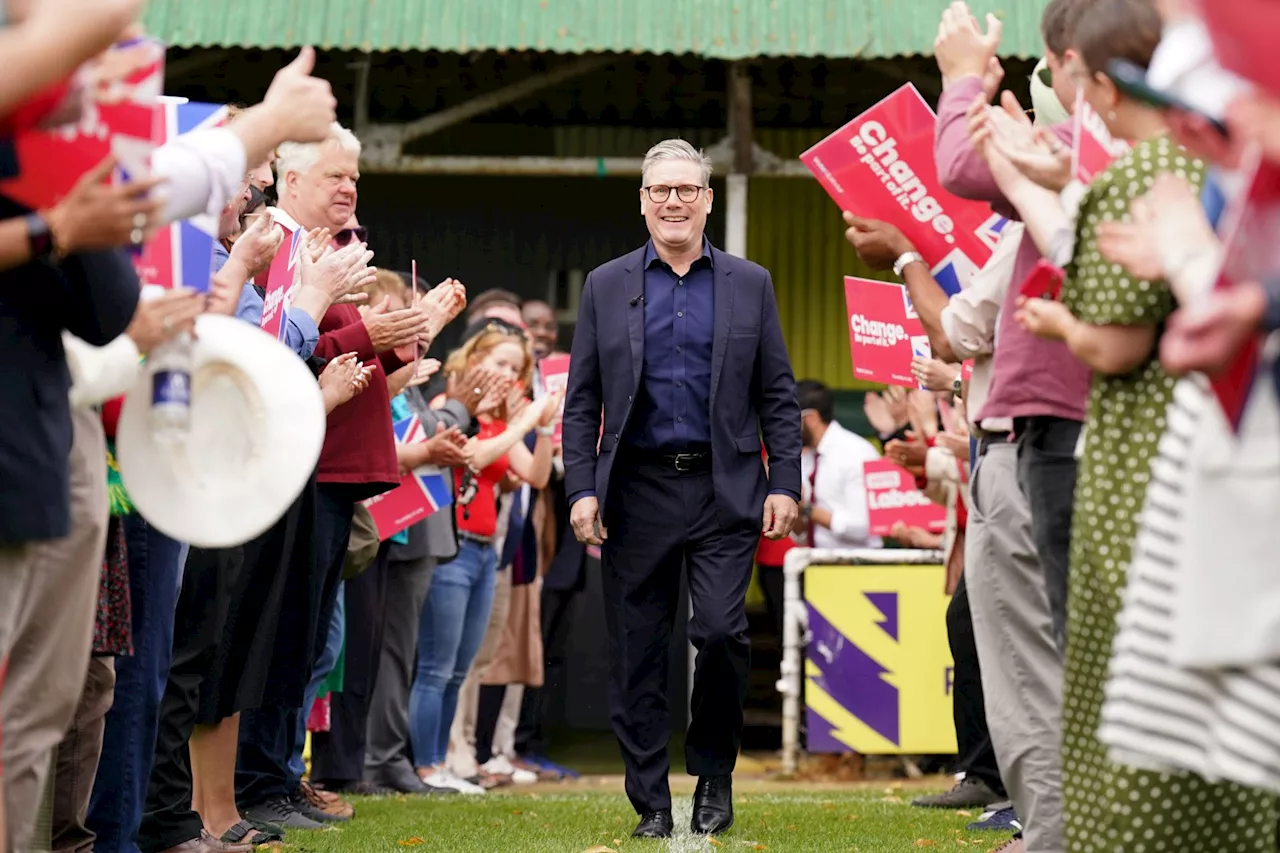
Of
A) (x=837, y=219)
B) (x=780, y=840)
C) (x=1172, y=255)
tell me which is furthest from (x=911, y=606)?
(x=1172, y=255)

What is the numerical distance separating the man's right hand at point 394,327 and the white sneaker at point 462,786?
3078 millimetres

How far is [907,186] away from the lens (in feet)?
16.5

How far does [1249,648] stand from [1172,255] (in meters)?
0.66

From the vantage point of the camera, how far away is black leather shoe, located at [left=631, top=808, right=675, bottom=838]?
6.18 meters

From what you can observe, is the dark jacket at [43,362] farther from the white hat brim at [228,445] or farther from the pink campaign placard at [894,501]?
the pink campaign placard at [894,501]

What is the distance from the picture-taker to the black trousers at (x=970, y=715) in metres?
7.12

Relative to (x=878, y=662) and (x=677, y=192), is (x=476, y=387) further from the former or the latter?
(x=878, y=662)

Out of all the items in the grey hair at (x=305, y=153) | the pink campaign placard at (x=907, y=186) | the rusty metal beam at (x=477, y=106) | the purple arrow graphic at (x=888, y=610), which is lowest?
the purple arrow graphic at (x=888, y=610)

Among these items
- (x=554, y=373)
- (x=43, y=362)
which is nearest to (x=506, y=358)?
(x=554, y=373)

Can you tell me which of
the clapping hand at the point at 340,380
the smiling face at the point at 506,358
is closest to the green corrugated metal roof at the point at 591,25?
the smiling face at the point at 506,358

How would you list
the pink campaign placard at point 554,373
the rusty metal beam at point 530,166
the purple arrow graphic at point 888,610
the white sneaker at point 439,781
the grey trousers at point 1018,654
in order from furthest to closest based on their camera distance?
the rusty metal beam at point 530,166 → the pink campaign placard at point 554,373 → the purple arrow graphic at point 888,610 → the white sneaker at point 439,781 → the grey trousers at point 1018,654

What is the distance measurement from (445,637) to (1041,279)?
5766mm

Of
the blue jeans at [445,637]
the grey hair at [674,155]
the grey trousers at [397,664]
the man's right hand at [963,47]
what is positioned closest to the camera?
the man's right hand at [963,47]

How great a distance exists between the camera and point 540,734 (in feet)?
35.1
